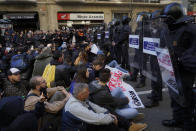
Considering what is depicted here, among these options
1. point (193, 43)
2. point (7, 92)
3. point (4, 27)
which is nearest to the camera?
point (193, 43)

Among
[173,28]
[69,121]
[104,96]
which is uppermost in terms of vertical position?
[173,28]

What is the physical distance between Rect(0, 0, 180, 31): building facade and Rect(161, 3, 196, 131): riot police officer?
1952 centimetres

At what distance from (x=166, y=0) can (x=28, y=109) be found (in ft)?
87.9

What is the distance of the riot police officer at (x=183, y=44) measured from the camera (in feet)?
8.72

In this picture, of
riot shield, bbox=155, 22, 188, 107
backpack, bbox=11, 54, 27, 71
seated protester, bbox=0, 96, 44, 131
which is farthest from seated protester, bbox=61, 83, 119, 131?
backpack, bbox=11, 54, 27, 71

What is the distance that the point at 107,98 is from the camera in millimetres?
2754

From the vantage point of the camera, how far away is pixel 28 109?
2.51 m

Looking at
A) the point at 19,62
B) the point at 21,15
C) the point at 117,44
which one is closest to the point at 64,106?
the point at 19,62

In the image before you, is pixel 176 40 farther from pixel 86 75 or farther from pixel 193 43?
pixel 86 75

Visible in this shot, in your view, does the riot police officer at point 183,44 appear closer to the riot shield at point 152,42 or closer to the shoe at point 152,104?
the riot shield at point 152,42

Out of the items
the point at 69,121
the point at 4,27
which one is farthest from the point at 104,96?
the point at 4,27

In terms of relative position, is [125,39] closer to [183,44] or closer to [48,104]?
[183,44]

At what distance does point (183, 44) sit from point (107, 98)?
132 cm

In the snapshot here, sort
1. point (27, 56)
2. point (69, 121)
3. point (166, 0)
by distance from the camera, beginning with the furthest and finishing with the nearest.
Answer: point (166, 0), point (27, 56), point (69, 121)
